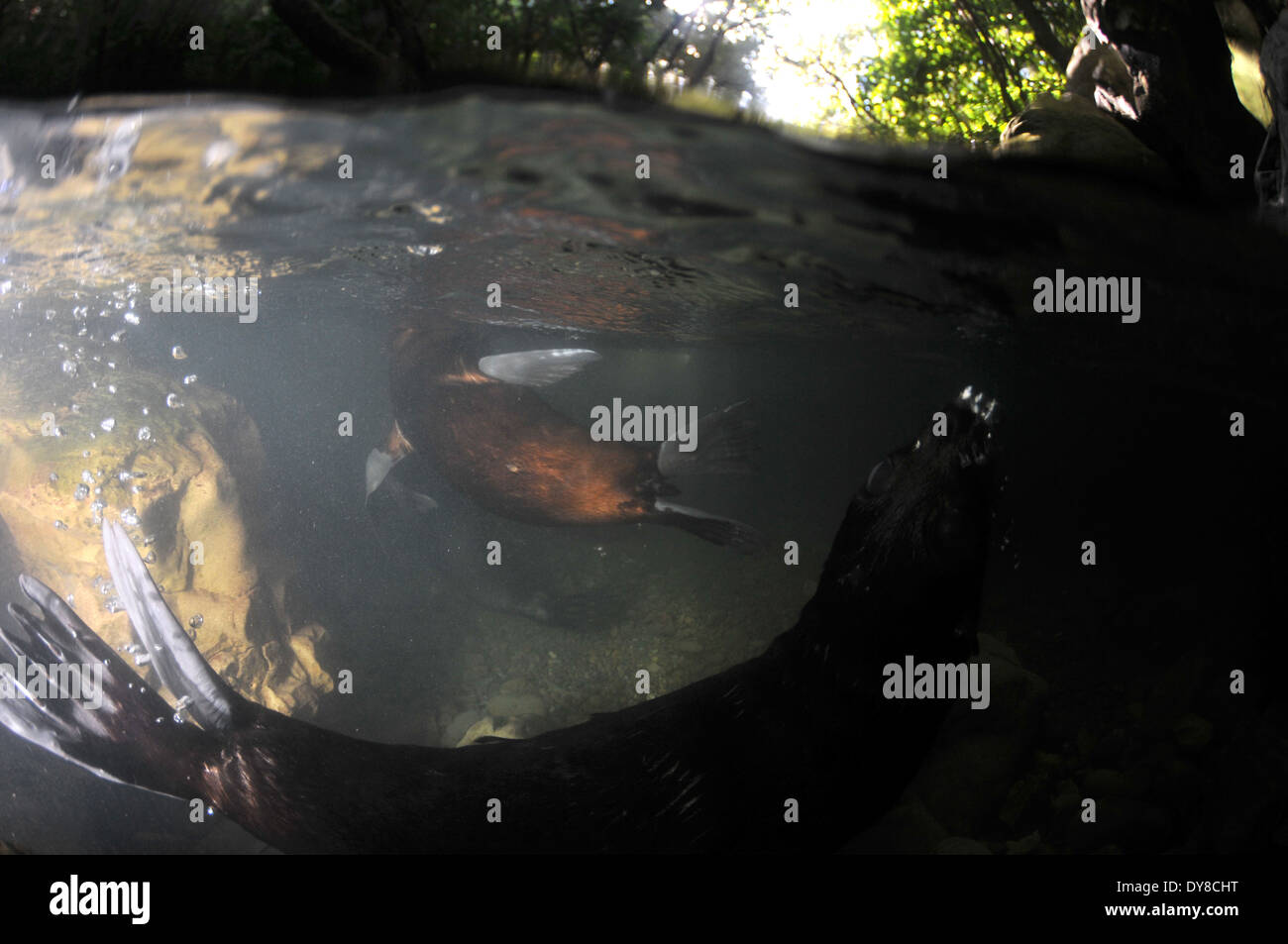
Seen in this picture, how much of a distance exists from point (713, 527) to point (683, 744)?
Result: 256cm

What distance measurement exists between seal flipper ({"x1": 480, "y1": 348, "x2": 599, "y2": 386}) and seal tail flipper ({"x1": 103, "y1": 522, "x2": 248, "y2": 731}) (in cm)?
336

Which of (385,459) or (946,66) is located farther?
(385,459)

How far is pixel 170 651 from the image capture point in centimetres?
474

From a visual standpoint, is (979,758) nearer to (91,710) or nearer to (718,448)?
(718,448)

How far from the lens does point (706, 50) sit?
11.0ft

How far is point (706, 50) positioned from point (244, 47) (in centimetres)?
220

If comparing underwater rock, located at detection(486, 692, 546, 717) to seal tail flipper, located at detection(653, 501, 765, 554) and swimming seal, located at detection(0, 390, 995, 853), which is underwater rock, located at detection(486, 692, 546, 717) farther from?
seal tail flipper, located at detection(653, 501, 765, 554)

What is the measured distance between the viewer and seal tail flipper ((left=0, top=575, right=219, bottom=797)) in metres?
4.60

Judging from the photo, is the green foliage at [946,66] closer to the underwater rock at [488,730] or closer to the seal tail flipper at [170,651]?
the underwater rock at [488,730]

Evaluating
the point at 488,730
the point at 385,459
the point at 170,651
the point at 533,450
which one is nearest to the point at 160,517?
the point at 385,459

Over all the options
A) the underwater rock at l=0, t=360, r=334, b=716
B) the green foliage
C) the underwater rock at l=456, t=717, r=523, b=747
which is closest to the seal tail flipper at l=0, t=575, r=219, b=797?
the underwater rock at l=0, t=360, r=334, b=716

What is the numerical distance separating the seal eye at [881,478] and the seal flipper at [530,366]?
338 centimetres

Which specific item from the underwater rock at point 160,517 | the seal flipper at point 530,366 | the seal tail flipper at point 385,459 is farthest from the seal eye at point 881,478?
the underwater rock at point 160,517
